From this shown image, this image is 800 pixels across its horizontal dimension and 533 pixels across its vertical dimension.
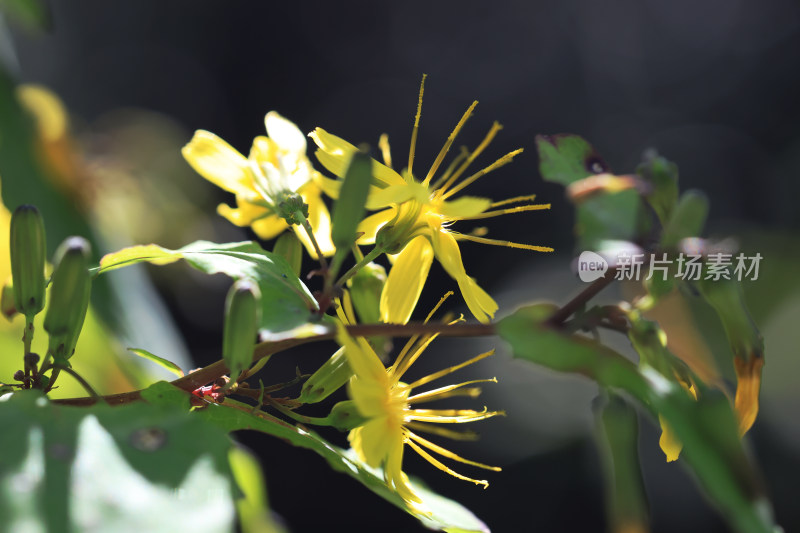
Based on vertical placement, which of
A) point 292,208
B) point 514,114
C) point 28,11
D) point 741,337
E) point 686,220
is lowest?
point 514,114

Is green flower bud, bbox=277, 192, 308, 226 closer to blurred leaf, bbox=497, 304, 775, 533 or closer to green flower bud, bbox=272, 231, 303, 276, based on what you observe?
green flower bud, bbox=272, 231, 303, 276

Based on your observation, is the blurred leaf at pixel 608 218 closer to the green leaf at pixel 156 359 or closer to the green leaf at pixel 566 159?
the green leaf at pixel 566 159

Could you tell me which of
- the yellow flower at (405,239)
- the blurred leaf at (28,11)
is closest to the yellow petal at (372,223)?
the yellow flower at (405,239)

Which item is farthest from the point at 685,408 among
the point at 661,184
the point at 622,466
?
the point at 661,184

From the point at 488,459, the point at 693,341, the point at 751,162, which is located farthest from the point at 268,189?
the point at 751,162

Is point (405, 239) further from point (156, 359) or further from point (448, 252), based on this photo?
point (156, 359)

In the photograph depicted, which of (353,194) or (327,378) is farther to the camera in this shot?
(327,378)

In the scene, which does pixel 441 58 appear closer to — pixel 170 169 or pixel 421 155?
pixel 421 155
